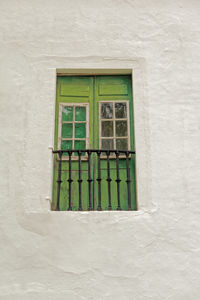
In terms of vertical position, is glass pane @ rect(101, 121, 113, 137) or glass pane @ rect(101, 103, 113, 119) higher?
glass pane @ rect(101, 103, 113, 119)

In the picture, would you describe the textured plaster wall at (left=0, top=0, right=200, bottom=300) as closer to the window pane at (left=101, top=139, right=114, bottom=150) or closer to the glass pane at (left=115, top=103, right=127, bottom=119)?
the glass pane at (left=115, top=103, right=127, bottom=119)

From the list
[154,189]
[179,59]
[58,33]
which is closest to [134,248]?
[154,189]

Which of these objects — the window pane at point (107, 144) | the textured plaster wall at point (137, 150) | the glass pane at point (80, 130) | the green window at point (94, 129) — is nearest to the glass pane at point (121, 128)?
the green window at point (94, 129)

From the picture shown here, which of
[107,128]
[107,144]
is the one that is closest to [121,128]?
[107,128]

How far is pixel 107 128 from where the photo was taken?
21.5 ft

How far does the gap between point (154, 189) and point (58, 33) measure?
2.55 metres

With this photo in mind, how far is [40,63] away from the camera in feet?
21.4

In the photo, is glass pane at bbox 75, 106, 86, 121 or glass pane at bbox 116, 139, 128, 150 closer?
glass pane at bbox 116, 139, 128, 150

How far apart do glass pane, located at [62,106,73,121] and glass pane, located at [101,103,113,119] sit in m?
0.43

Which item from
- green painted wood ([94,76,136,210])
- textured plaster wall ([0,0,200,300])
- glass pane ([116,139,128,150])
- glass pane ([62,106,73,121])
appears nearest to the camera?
textured plaster wall ([0,0,200,300])

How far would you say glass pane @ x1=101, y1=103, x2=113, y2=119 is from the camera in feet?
21.7

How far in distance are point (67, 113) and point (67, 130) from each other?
0.25m

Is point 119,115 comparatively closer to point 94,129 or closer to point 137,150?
point 94,129

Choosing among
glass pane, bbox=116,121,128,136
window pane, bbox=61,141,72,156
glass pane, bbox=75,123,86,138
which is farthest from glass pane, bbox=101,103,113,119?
window pane, bbox=61,141,72,156
